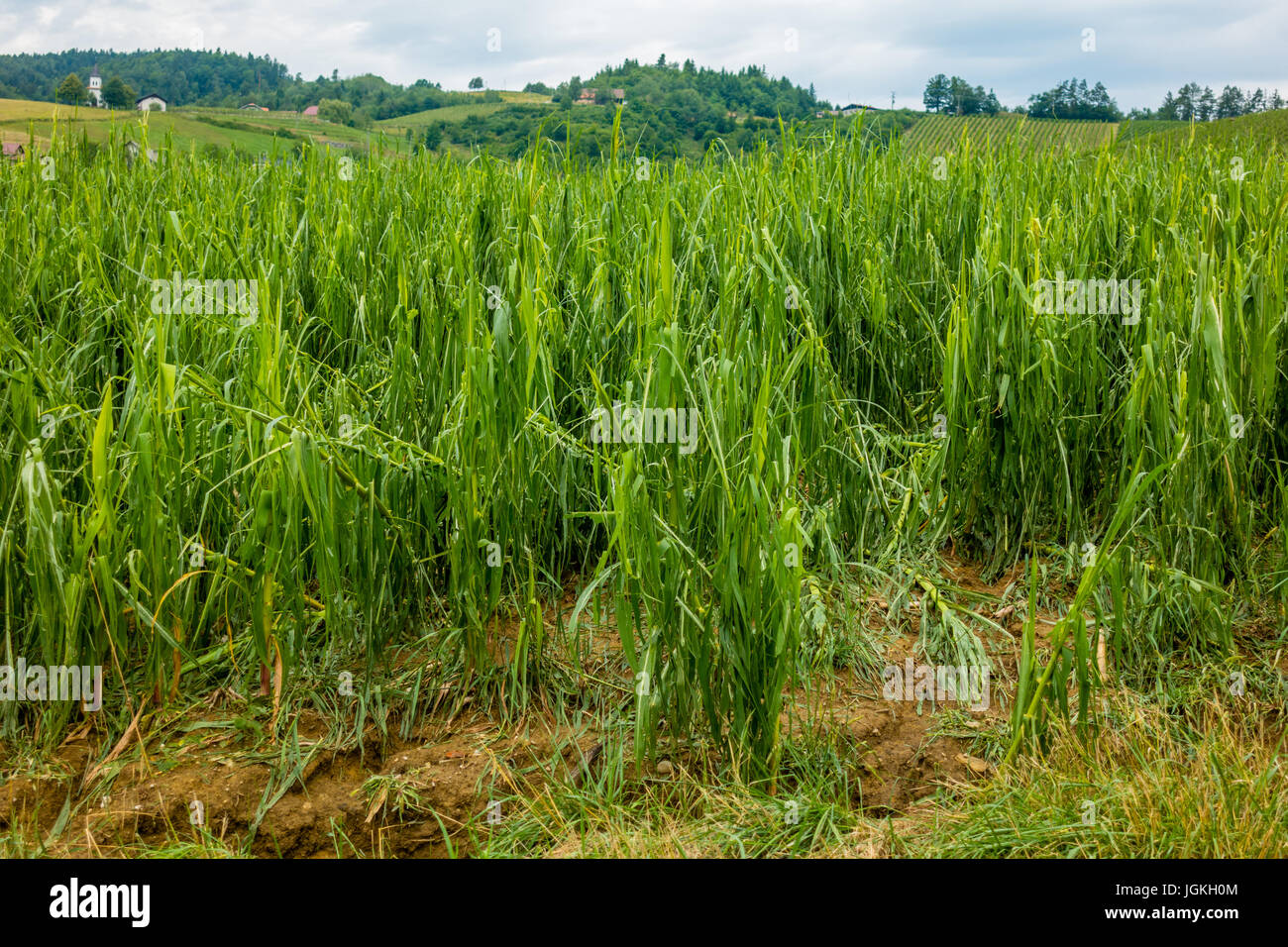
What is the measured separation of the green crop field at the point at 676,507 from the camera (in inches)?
72.9

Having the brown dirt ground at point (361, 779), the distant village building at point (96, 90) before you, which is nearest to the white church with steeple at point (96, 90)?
the distant village building at point (96, 90)

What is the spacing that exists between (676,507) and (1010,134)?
3.14m

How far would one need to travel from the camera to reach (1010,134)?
13.4ft

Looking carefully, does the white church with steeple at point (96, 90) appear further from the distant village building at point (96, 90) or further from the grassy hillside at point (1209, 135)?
the grassy hillside at point (1209, 135)

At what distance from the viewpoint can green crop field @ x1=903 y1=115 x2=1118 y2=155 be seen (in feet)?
13.6

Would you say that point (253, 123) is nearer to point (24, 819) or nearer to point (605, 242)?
point (605, 242)

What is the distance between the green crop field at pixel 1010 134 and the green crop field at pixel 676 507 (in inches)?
32.3

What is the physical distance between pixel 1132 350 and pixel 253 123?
6.33 meters

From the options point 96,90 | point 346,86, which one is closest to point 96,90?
point 96,90

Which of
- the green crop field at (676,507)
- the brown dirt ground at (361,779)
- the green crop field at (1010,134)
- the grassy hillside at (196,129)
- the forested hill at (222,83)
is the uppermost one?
the forested hill at (222,83)

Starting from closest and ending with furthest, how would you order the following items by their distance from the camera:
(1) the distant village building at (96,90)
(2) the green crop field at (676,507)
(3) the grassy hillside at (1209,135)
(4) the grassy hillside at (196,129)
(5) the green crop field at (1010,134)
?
1. (2) the green crop field at (676,507)
2. (5) the green crop field at (1010,134)
3. (3) the grassy hillside at (1209,135)
4. (4) the grassy hillside at (196,129)
5. (1) the distant village building at (96,90)

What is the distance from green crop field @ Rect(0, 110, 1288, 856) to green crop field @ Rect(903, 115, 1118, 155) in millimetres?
821

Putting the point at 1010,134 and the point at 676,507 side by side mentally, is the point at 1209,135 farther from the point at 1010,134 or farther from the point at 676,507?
the point at 676,507

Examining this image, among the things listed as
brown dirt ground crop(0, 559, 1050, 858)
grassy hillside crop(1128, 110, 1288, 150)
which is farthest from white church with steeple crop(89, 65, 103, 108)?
grassy hillside crop(1128, 110, 1288, 150)
